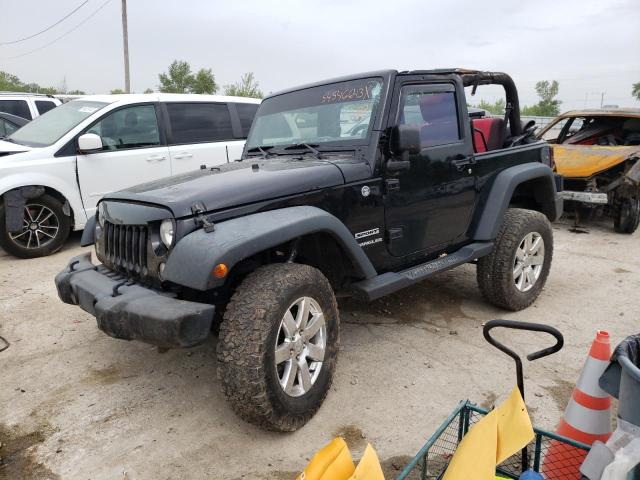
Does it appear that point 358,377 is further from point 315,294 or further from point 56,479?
point 56,479

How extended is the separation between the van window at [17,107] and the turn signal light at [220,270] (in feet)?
28.7

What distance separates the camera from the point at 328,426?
265cm

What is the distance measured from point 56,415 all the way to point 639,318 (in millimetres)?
→ 4321

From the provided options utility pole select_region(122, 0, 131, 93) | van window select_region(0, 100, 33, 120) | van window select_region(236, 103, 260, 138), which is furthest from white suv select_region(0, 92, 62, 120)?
utility pole select_region(122, 0, 131, 93)

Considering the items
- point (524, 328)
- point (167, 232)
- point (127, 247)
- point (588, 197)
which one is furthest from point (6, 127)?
point (588, 197)

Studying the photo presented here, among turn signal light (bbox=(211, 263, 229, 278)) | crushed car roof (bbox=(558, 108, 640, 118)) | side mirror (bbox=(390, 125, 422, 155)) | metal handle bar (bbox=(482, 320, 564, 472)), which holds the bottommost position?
metal handle bar (bbox=(482, 320, 564, 472))

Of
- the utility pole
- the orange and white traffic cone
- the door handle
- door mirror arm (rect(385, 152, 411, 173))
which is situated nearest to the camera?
the orange and white traffic cone

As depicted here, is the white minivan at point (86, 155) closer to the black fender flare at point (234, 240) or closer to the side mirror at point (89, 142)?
the side mirror at point (89, 142)

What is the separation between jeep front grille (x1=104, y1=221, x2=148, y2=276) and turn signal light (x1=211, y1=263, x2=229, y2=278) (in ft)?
1.98

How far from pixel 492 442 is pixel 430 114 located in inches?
101

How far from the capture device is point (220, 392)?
119 inches

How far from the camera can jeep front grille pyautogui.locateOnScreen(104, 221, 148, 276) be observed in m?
2.66

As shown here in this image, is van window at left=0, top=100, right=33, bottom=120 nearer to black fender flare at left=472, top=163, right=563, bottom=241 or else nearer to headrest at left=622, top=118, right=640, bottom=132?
black fender flare at left=472, top=163, right=563, bottom=241

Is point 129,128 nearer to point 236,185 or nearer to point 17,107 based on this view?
point 236,185
